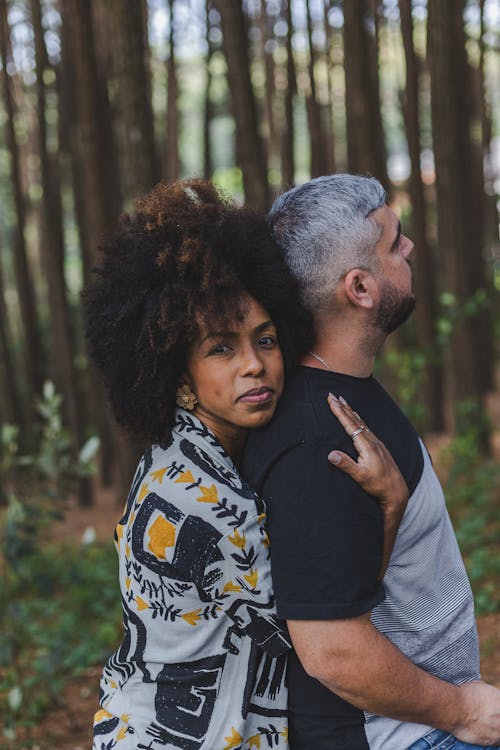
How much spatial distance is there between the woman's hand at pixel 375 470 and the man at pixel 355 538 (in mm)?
13

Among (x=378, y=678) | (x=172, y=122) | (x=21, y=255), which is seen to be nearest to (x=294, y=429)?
(x=378, y=678)

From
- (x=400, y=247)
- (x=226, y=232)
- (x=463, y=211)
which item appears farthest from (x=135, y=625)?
(x=463, y=211)

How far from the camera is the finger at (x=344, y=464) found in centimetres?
174

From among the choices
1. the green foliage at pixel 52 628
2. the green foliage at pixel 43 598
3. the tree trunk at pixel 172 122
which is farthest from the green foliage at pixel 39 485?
the tree trunk at pixel 172 122

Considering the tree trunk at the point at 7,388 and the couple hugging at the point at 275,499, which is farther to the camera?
the tree trunk at the point at 7,388

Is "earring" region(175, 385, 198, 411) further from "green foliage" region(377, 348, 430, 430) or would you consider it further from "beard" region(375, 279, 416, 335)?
"green foliage" region(377, 348, 430, 430)

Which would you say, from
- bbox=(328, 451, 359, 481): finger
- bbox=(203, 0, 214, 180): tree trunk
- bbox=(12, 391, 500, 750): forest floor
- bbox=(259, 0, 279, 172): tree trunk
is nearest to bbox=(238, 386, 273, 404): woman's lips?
bbox=(328, 451, 359, 481): finger

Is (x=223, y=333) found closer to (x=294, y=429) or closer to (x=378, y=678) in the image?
(x=294, y=429)

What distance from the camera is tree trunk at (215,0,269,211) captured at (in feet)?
19.8

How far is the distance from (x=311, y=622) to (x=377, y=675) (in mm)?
165

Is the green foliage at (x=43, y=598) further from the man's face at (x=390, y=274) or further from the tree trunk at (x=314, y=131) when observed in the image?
the tree trunk at (x=314, y=131)

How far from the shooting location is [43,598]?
7246 millimetres

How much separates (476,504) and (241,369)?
6.13m

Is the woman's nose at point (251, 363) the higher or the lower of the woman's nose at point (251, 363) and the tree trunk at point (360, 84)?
the lower
